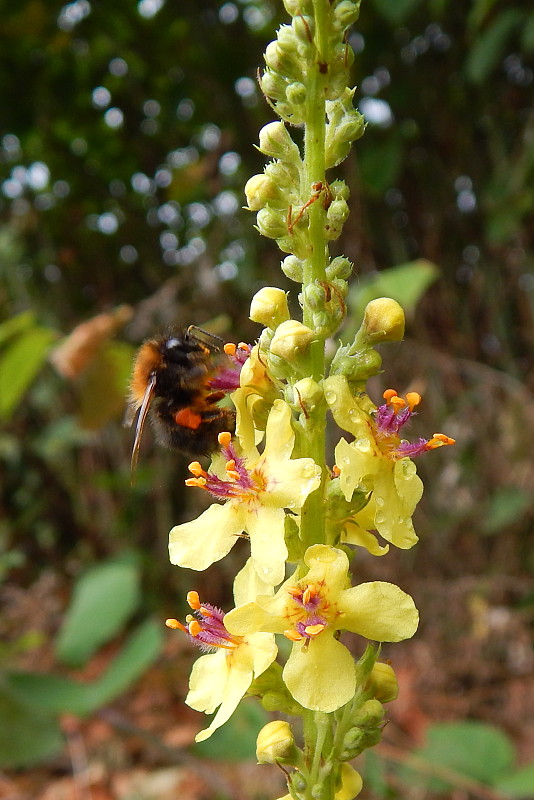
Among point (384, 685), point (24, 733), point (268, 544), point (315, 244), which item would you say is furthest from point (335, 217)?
point (24, 733)

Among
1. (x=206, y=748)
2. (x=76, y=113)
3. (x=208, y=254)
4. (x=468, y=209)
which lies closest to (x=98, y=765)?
(x=206, y=748)

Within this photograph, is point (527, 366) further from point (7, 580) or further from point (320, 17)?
point (7, 580)

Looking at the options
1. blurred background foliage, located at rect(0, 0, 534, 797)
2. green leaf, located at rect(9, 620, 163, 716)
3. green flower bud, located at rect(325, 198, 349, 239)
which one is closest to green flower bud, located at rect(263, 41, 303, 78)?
green flower bud, located at rect(325, 198, 349, 239)

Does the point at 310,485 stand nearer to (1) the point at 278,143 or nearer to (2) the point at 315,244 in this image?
(2) the point at 315,244

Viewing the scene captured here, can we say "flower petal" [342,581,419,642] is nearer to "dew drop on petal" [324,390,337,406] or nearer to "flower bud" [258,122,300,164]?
"dew drop on petal" [324,390,337,406]

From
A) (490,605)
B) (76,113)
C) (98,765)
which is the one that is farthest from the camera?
(76,113)

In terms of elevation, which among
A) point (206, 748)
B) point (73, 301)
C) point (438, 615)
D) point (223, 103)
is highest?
point (223, 103)

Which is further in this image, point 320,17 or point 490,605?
point 490,605
